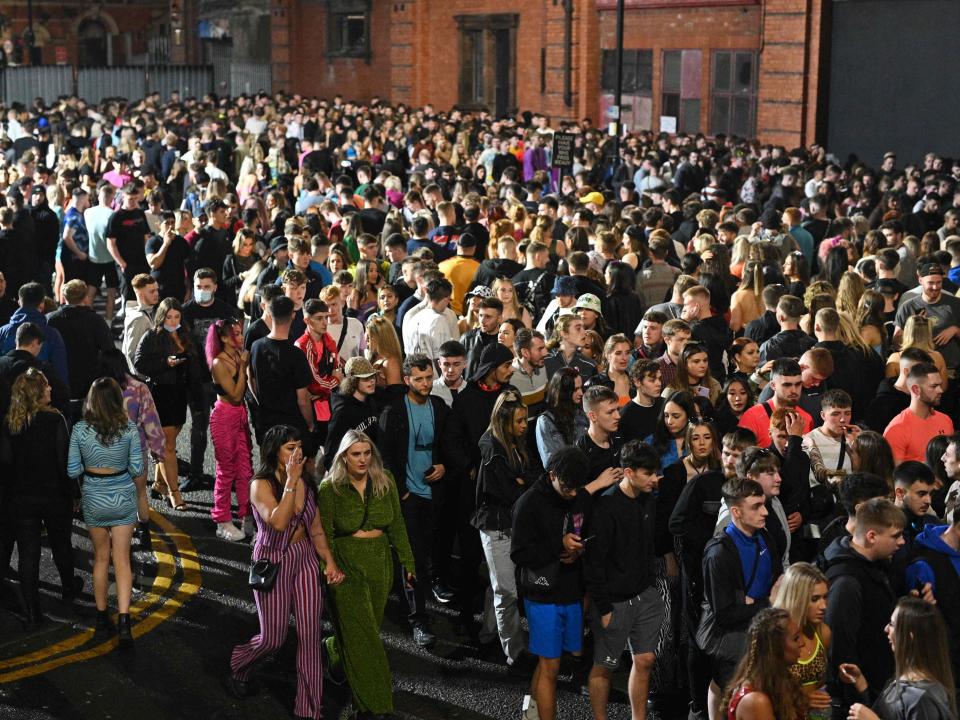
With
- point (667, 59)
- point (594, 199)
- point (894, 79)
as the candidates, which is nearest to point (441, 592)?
point (594, 199)

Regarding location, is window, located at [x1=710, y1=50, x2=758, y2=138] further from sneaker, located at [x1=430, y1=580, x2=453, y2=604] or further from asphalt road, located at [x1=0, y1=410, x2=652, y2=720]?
asphalt road, located at [x1=0, y1=410, x2=652, y2=720]

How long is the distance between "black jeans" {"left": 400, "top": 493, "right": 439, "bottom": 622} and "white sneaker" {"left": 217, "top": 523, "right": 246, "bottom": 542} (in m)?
1.95

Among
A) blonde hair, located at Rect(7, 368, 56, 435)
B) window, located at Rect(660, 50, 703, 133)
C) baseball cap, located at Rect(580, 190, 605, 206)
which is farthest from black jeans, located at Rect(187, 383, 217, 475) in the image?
window, located at Rect(660, 50, 703, 133)

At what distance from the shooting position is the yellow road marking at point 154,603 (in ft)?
28.7

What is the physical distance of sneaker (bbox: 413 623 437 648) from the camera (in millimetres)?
9000

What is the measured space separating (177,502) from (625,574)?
208 inches

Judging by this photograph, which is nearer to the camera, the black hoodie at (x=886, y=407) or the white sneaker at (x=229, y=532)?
the black hoodie at (x=886, y=407)

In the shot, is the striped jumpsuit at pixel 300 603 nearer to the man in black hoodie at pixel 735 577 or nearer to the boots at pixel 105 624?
the boots at pixel 105 624

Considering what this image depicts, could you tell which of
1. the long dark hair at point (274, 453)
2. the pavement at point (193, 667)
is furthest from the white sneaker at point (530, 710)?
the long dark hair at point (274, 453)

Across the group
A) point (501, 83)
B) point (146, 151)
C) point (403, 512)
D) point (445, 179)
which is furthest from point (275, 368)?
point (501, 83)

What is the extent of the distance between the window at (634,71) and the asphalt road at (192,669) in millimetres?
25059

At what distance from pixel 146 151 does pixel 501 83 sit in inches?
624

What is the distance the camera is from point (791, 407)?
8.77 meters

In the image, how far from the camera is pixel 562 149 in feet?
69.2
